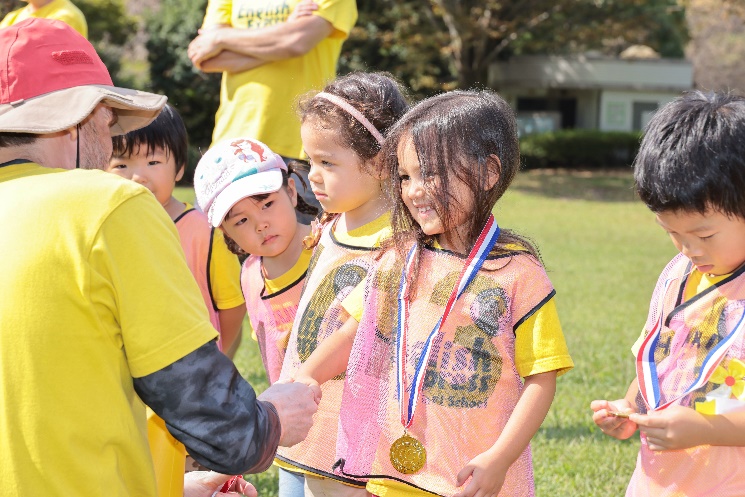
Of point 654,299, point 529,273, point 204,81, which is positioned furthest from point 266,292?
point 204,81

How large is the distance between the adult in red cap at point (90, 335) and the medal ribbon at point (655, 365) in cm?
101

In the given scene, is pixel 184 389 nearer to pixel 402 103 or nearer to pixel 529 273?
pixel 529 273

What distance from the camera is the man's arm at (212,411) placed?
6.39ft

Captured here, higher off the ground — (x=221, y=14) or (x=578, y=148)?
(x=221, y=14)

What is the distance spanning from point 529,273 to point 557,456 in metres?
2.47

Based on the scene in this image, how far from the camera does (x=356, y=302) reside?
270 cm

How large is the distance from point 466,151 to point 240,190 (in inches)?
40.0

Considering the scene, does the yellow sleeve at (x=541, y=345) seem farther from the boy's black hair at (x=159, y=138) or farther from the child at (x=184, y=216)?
the boy's black hair at (x=159, y=138)

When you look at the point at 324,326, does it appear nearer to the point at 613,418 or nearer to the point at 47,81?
the point at 613,418

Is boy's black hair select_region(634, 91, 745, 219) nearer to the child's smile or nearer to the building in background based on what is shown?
the child's smile

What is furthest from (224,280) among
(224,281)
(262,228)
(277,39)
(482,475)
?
(482,475)

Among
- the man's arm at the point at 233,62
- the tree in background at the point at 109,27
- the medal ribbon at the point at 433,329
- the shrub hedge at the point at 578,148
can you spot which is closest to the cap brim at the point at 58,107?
the medal ribbon at the point at 433,329

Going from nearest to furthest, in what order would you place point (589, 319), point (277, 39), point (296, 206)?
1. point (296, 206)
2. point (277, 39)
3. point (589, 319)

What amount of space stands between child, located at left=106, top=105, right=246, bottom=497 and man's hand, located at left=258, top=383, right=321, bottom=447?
51.0 inches
